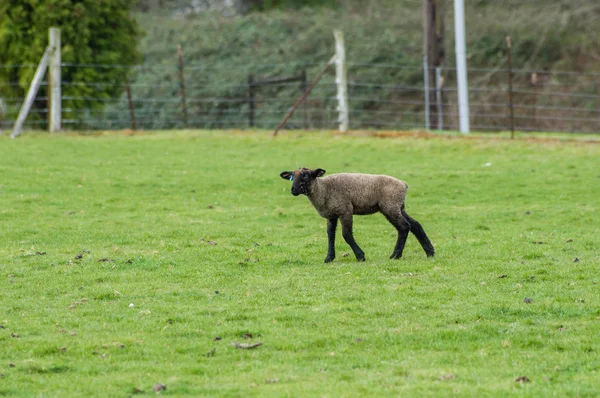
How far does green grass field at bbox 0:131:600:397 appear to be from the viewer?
815 cm

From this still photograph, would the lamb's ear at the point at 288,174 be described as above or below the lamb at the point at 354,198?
above

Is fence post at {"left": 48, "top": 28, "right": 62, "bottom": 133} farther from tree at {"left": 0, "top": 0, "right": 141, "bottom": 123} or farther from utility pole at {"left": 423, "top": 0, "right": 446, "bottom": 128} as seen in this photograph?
utility pole at {"left": 423, "top": 0, "right": 446, "bottom": 128}

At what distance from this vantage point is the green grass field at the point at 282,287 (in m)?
8.15

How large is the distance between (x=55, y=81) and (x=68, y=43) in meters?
3.09

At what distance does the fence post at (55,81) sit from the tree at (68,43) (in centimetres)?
116

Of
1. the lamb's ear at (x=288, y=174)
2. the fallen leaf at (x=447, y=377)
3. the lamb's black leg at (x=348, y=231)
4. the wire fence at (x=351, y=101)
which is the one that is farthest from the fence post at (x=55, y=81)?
the fallen leaf at (x=447, y=377)

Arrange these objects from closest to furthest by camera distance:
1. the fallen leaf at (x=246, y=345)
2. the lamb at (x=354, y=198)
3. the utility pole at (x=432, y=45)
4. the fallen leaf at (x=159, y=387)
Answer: the fallen leaf at (x=159, y=387)
the fallen leaf at (x=246, y=345)
the lamb at (x=354, y=198)
the utility pole at (x=432, y=45)

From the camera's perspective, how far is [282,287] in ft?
37.7

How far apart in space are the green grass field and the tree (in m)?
10.1

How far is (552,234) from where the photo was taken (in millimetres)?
15312

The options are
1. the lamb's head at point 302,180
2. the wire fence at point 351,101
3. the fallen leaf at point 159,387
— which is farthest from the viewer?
the wire fence at point 351,101

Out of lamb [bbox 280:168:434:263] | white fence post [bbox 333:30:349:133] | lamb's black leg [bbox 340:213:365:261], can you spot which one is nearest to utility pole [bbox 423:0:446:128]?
white fence post [bbox 333:30:349:133]

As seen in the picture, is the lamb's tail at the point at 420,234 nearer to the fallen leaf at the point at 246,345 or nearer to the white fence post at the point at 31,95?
the fallen leaf at the point at 246,345

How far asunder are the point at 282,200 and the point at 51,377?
11.6 metres
